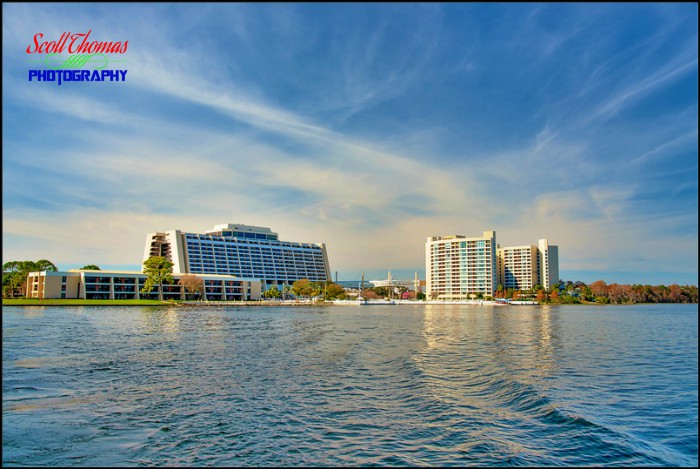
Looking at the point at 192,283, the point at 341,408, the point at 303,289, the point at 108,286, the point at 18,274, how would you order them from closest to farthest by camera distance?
1. the point at 341,408
2. the point at 18,274
3. the point at 108,286
4. the point at 192,283
5. the point at 303,289

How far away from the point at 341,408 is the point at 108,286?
144404 mm

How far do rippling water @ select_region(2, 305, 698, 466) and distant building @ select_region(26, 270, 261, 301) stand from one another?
111057mm

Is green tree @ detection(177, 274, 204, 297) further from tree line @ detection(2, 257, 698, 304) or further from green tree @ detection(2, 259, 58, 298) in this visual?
green tree @ detection(2, 259, 58, 298)

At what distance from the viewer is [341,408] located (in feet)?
56.5

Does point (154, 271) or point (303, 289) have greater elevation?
point (154, 271)

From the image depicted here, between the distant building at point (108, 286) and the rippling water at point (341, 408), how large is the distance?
111057 millimetres

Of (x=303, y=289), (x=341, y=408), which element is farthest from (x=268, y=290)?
(x=341, y=408)

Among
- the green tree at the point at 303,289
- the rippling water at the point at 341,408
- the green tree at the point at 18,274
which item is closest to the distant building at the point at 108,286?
the green tree at the point at 18,274

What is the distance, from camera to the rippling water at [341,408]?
12633 mm

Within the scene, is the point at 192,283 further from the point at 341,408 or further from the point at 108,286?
the point at 341,408

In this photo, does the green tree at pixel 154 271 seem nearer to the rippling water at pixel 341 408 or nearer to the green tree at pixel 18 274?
the green tree at pixel 18 274

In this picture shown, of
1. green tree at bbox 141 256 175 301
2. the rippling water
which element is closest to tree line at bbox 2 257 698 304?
green tree at bbox 141 256 175 301

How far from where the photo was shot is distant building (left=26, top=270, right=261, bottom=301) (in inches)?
5020

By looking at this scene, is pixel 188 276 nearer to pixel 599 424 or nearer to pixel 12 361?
pixel 12 361
